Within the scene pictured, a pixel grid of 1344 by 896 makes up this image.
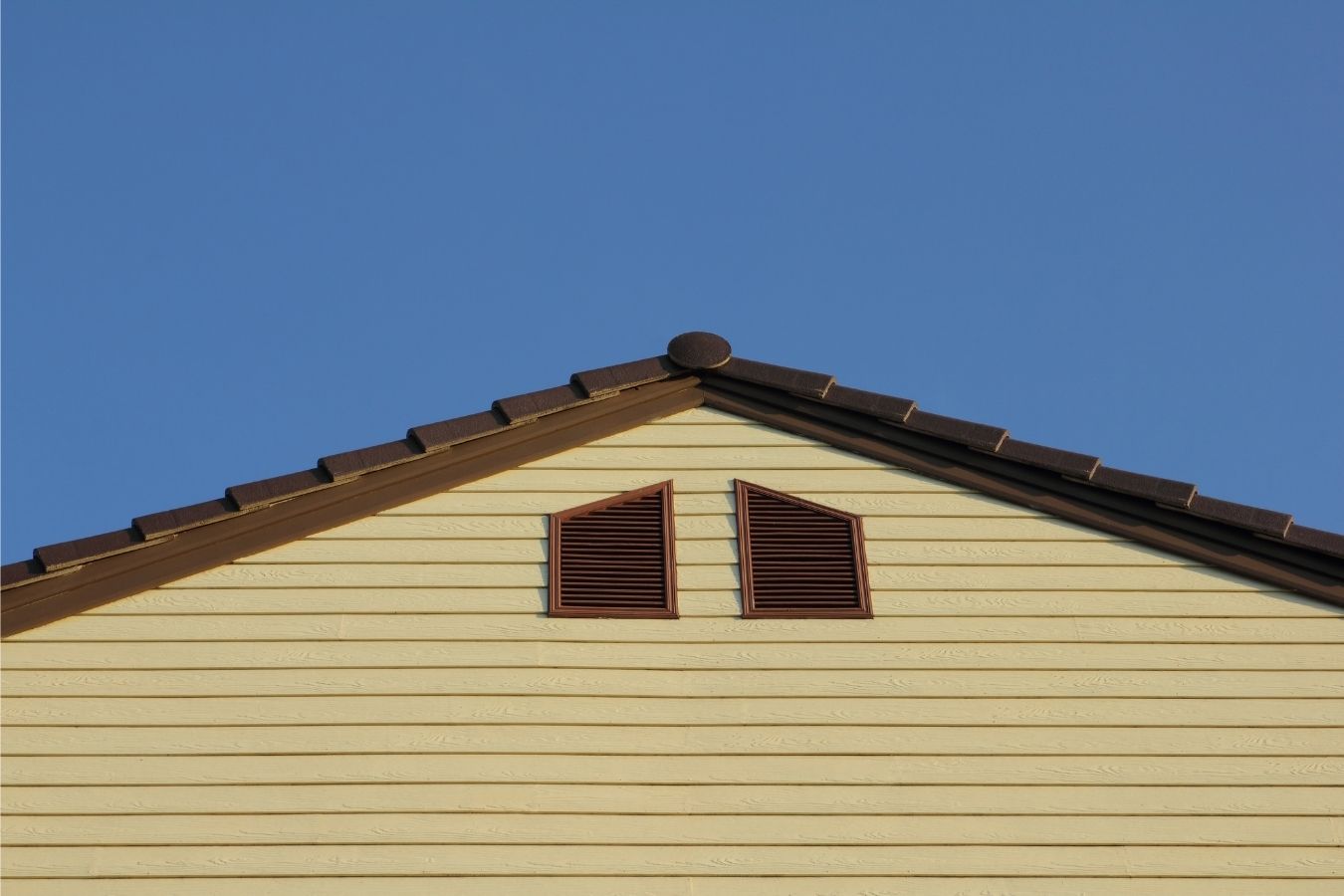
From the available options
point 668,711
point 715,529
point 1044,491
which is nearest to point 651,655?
point 668,711

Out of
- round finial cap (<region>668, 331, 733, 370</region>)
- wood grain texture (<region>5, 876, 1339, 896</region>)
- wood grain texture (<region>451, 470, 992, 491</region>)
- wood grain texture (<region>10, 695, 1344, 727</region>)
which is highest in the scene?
round finial cap (<region>668, 331, 733, 370</region>)

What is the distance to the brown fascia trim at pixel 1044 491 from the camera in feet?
32.8

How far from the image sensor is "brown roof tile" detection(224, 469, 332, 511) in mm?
9984

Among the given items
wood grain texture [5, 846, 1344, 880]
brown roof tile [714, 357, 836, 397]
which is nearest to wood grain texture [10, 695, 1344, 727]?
wood grain texture [5, 846, 1344, 880]

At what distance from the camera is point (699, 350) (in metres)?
10.8

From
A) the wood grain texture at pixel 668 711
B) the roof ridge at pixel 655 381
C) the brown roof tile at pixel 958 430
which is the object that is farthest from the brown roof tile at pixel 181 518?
the brown roof tile at pixel 958 430

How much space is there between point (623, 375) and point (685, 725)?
2.39m

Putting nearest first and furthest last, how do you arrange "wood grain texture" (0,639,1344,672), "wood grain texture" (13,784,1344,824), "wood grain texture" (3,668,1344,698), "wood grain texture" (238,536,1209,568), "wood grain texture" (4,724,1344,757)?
"wood grain texture" (13,784,1344,824)
"wood grain texture" (4,724,1344,757)
"wood grain texture" (3,668,1344,698)
"wood grain texture" (0,639,1344,672)
"wood grain texture" (238,536,1209,568)

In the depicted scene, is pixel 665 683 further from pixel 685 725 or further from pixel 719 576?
pixel 719 576

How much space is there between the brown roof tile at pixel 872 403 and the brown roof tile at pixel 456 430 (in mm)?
2011

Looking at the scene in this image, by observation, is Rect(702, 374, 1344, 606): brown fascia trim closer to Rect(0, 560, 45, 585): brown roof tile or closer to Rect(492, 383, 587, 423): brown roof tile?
Rect(492, 383, 587, 423): brown roof tile

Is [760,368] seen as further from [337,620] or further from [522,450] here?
[337,620]

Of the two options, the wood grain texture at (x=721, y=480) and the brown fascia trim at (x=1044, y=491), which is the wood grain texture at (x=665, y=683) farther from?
the wood grain texture at (x=721, y=480)

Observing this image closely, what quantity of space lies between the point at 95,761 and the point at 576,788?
8.28ft
